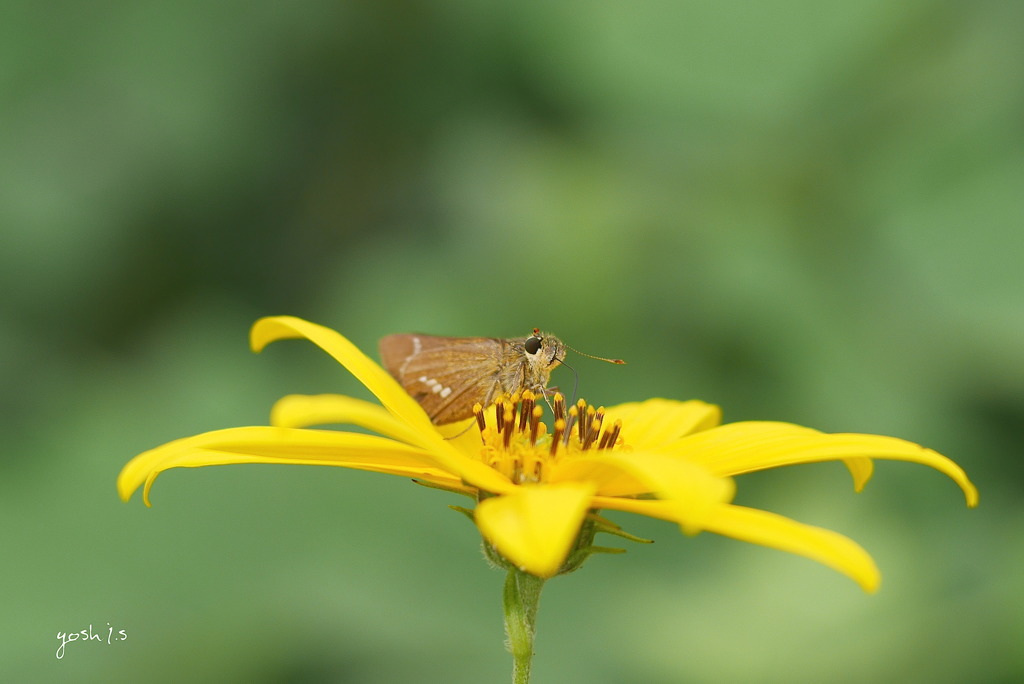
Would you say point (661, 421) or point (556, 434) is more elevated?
point (661, 421)

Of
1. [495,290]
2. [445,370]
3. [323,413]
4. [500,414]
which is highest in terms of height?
[495,290]

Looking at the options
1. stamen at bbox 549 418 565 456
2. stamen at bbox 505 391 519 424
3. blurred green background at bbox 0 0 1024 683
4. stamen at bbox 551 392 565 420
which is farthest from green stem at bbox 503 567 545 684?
blurred green background at bbox 0 0 1024 683

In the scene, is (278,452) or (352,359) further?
(352,359)

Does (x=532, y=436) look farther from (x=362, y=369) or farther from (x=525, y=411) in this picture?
(x=362, y=369)

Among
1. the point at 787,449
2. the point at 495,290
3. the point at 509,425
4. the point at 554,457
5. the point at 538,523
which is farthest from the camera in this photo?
the point at 495,290
